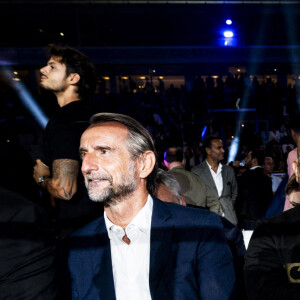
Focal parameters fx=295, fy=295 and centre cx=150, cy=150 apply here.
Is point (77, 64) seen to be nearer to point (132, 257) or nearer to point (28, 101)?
point (132, 257)

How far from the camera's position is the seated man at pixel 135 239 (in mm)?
1150

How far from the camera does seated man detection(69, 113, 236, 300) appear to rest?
115 cm

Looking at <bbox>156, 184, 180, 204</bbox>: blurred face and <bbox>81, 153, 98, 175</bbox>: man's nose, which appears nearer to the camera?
<bbox>81, 153, 98, 175</bbox>: man's nose

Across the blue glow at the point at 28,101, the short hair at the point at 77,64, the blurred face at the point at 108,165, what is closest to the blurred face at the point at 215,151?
the short hair at the point at 77,64

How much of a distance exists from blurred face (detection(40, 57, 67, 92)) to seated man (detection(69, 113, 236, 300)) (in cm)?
52

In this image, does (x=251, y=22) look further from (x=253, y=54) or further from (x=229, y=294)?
(x=229, y=294)

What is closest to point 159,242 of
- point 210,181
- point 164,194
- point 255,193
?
point 164,194

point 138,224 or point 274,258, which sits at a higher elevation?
point 138,224

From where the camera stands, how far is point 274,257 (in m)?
1.09

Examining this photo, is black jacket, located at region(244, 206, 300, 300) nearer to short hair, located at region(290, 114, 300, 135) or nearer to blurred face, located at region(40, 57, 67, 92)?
blurred face, located at region(40, 57, 67, 92)

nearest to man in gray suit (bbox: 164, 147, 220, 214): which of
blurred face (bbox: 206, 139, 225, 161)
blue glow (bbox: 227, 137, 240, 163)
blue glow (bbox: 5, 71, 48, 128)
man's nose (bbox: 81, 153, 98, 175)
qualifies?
blurred face (bbox: 206, 139, 225, 161)

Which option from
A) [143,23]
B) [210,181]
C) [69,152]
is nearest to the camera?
[69,152]

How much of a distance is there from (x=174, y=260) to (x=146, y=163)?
1.45 ft

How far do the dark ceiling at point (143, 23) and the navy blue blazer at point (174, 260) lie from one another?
11830 millimetres
